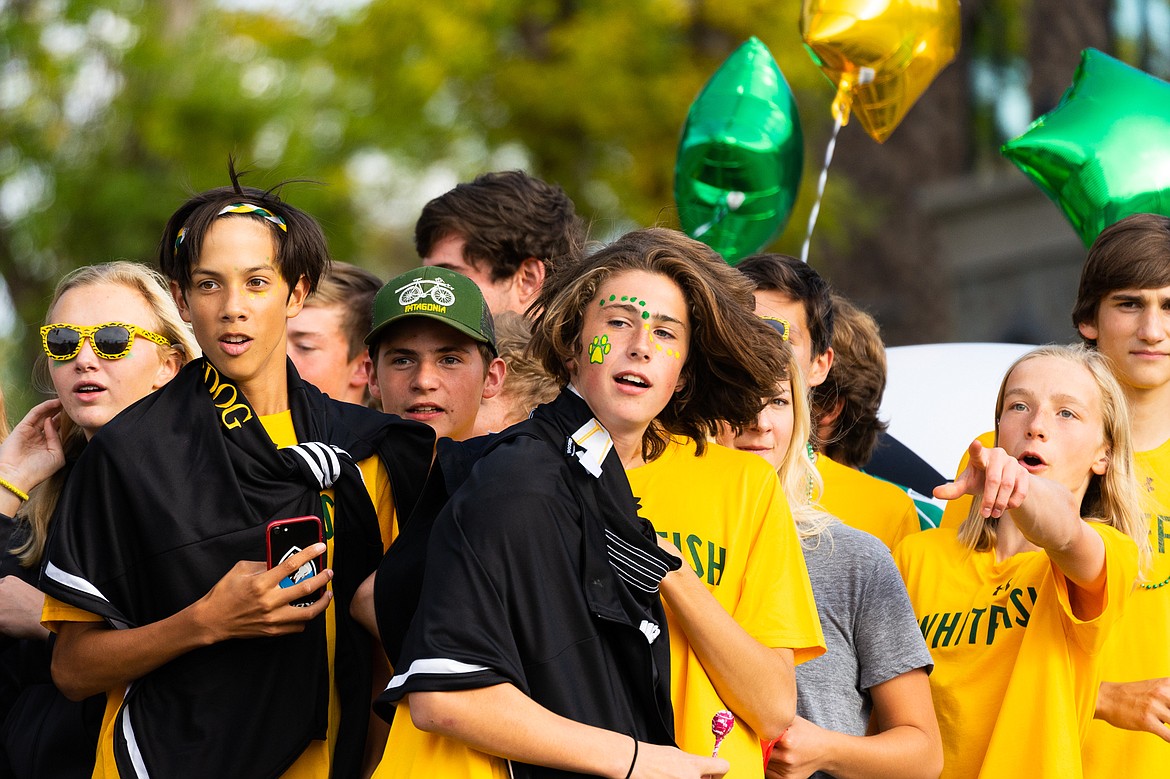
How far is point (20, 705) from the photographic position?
362cm

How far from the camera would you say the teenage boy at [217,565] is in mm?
3045

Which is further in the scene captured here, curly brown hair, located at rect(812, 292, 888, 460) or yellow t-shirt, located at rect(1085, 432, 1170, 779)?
curly brown hair, located at rect(812, 292, 888, 460)

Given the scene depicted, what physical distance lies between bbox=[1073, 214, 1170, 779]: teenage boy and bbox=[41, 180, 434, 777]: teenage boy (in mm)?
1797

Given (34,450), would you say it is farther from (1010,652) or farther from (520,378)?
(1010,652)

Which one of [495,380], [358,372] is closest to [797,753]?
[495,380]

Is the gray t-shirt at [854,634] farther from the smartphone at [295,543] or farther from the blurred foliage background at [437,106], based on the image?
the blurred foliage background at [437,106]

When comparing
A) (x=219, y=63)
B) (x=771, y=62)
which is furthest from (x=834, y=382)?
(x=219, y=63)

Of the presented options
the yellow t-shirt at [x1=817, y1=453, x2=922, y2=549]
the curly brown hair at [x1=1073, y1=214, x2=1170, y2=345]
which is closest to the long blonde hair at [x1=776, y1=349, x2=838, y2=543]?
the yellow t-shirt at [x1=817, y1=453, x2=922, y2=549]

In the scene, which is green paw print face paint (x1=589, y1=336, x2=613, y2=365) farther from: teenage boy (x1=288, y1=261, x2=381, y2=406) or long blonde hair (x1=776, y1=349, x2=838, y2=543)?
teenage boy (x1=288, y1=261, x2=381, y2=406)

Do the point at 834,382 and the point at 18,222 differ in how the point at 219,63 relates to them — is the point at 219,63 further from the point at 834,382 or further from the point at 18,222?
the point at 834,382

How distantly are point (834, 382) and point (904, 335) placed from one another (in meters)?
13.1

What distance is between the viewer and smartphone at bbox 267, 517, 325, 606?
3.01 metres

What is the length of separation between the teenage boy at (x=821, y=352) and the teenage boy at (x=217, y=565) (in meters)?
1.33

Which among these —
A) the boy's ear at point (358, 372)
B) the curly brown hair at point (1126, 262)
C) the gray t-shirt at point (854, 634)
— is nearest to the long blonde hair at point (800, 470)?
the gray t-shirt at point (854, 634)
